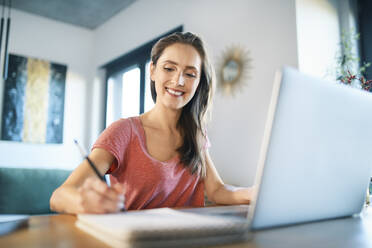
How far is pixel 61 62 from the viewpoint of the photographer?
4191 millimetres

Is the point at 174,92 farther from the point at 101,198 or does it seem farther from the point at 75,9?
the point at 75,9

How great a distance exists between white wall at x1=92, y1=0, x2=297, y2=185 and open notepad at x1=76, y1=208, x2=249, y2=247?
1.74 metres

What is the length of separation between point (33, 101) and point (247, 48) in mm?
2910

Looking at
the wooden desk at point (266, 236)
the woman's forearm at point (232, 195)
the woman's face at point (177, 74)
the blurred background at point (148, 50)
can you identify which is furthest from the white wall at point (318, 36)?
the wooden desk at point (266, 236)

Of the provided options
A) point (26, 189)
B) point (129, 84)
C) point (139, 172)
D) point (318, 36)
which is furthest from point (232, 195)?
point (129, 84)

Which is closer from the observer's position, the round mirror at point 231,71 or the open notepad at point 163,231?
the open notepad at point 163,231

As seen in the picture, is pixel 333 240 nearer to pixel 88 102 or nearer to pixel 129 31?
pixel 129 31

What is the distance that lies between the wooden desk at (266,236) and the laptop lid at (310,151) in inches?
1.0

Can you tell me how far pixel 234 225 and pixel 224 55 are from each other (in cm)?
217

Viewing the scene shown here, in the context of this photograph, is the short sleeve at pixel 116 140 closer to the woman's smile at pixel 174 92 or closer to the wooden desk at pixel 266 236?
the woman's smile at pixel 174 92

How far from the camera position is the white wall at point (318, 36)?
6.51 feet

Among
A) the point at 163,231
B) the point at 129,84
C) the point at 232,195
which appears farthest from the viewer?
the point at 129,84

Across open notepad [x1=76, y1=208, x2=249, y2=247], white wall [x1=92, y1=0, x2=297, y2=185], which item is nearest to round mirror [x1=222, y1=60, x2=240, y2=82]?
white wall [x1=92, y1=0, x2=297, y2=185]

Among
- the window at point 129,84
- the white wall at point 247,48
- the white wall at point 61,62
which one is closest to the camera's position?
the white wall at point 247,48
